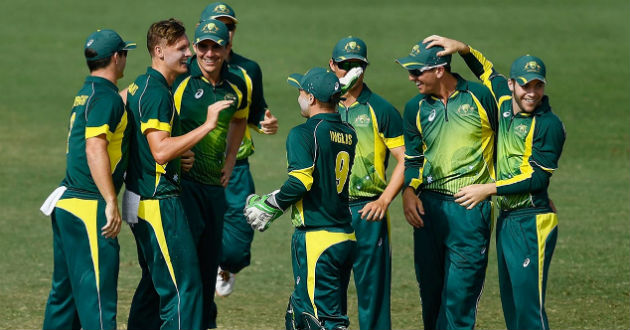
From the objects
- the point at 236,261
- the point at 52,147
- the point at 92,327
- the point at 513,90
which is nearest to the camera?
the point at 92,327

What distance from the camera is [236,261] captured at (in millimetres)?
11062

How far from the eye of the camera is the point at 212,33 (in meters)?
8.44

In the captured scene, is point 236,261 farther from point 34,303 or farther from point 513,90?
point 513,90

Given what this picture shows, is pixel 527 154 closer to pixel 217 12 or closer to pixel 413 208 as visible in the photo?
pixel 413 208

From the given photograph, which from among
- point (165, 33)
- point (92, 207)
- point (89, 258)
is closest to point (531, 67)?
point (165, 33)

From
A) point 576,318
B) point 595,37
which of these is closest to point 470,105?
point 576,318

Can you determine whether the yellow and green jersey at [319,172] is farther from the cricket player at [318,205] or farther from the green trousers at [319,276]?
the green trousers at [319,276]

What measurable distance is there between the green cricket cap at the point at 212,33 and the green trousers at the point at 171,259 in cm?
139

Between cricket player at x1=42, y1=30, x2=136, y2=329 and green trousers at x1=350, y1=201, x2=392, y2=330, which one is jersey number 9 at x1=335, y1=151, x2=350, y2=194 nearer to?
green trousers at x1=350, y1=201, x2=392, y2=330

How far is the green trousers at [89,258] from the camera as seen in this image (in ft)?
24.5

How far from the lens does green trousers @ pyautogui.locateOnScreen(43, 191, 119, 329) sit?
747 centimetres

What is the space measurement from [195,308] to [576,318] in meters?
4.26

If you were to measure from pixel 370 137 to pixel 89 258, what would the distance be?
2.70 m

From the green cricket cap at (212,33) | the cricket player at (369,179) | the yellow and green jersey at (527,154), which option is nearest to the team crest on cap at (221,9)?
the green cricket cap at (212,33)
